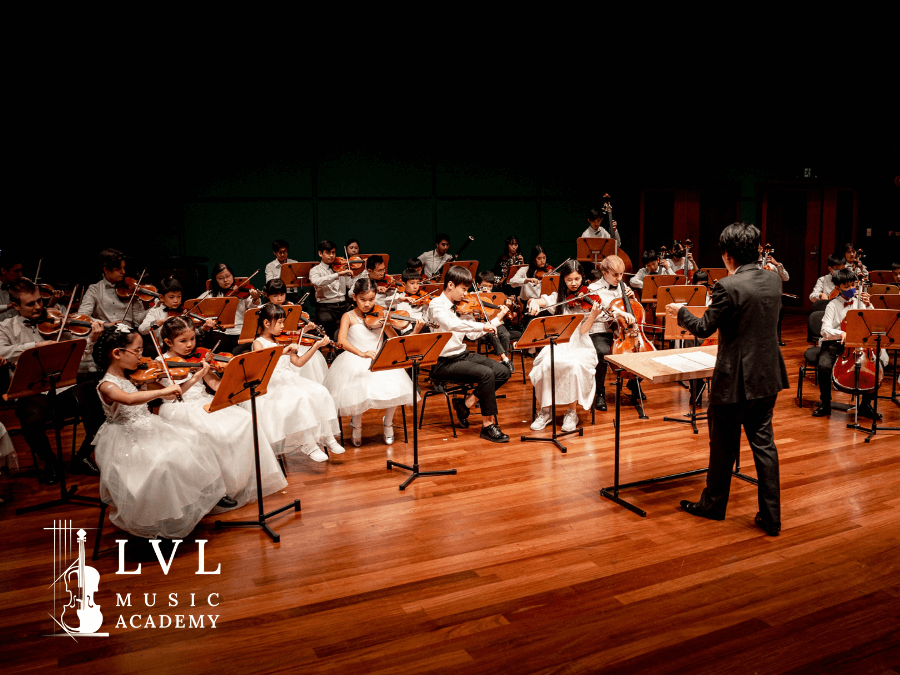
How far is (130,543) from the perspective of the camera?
144 inches

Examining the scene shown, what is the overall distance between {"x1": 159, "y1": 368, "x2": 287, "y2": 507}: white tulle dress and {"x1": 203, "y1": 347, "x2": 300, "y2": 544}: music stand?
213 millimetres

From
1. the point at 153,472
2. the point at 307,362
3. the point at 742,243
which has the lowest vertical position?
the point at 153,472

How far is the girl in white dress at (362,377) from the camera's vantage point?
4996 mm

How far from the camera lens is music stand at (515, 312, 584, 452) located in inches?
191

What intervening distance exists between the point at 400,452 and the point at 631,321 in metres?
2.04

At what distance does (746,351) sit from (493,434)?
229cm

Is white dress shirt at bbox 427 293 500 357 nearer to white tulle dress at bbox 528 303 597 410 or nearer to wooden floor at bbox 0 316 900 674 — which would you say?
white tulle dress at bbox 528 303 597 410

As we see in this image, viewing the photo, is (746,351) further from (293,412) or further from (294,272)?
(294,272)

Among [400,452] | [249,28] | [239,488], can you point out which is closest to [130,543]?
[239,488]

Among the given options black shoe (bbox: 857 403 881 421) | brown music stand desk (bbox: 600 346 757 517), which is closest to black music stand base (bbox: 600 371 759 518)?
brown music stand desk (bbox: 600 346 757 517)

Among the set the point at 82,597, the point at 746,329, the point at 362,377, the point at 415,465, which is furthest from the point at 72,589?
the point at 746,329

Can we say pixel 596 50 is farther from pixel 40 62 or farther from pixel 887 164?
pixel 40 62

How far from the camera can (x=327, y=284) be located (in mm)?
7805

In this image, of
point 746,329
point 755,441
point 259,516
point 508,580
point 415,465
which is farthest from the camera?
point 415,465
